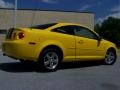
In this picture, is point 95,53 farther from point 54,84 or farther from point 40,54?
point 54,84

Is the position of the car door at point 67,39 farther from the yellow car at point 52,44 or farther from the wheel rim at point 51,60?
the wheel rim at point 51,60

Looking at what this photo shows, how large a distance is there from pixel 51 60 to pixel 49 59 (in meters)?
0.08

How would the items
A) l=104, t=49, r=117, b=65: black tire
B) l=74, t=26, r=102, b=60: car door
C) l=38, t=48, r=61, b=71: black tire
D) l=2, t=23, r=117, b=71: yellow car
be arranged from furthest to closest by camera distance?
l=104, t=49, r=117, b=65: black tire, l=74, t=26, r=102, b=60: car door, l=38, t=48, r=61, b=71: black tire, l=2, t=23, r=117, b=71: yellow car

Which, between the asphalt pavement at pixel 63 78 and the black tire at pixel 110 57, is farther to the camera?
the black tire at pixel 110 57

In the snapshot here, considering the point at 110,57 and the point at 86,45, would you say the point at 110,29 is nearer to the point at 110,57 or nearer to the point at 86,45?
the point at 110,57

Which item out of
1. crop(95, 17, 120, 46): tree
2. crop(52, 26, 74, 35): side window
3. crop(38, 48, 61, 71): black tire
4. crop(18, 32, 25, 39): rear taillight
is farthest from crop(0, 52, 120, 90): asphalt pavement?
crop(95, 17, 120, 46): tree

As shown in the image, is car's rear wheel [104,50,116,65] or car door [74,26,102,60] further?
car's rear wheel [104,50,116,65]

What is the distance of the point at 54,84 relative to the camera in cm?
860

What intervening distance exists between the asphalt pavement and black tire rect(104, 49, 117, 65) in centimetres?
54

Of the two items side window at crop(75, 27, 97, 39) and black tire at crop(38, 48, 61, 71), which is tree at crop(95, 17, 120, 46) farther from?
Result: black tire at crop(38, 48, 61, 71)

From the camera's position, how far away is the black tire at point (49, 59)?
10.8 meters

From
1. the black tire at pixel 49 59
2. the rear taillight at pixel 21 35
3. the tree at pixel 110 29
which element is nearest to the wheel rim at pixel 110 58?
the black tire at pixel 49 59

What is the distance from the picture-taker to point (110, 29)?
63.0 metres

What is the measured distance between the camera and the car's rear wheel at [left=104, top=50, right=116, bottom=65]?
512 inches
